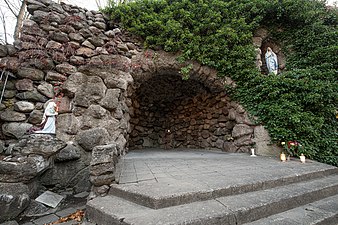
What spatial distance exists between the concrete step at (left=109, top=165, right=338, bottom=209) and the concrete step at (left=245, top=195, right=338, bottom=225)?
338 mm

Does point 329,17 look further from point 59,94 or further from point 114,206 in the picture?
point 59,94

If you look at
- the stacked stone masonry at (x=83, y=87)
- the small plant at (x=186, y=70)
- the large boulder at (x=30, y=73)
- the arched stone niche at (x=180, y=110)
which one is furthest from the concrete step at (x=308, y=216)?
the large boulder at (x=30, y=73)

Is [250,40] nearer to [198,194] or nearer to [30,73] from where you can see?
[198,194]

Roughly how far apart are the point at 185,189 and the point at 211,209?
0.32 metres

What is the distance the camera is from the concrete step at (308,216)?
1333 millimetres

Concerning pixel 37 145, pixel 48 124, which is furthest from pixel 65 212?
pixel 48 124

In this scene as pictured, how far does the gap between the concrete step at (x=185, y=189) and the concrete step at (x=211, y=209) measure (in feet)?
0.15

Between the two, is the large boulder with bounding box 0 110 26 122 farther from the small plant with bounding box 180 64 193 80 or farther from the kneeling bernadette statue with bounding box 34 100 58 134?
the small plant with bounding box 180 64 193 80

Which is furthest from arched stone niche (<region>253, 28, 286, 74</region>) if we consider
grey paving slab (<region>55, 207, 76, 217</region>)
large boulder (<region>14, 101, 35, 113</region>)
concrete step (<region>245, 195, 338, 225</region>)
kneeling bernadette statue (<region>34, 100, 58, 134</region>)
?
large boulder (<region>14, 101, 35, 113</region>)

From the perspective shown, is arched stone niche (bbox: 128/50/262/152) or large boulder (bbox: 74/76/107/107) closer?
large boulder (bbox: 74/76/107/107)

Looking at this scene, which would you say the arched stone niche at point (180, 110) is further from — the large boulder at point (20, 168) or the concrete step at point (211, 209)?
the large boulder at point (20, 168)

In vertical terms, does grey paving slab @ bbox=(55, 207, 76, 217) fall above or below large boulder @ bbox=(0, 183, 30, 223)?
below

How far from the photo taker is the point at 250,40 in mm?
4266

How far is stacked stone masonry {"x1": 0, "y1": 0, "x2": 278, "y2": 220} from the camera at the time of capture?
102 inches
